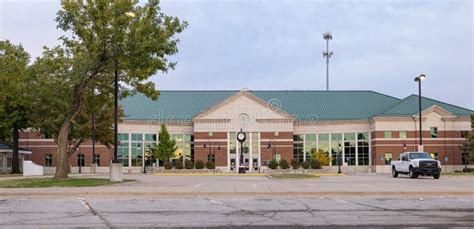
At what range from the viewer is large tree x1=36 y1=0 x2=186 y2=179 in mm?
28828

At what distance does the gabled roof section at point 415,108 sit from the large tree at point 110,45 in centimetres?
5961

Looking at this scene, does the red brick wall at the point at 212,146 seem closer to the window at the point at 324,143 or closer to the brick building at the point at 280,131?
the brick building at the point at 280,131

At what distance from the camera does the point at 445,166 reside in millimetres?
83312

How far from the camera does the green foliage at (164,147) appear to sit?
8262 centimetres

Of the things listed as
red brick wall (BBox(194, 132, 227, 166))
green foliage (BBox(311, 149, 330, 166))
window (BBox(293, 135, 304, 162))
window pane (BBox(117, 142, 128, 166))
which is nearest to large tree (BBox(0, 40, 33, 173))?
window pane (BBox(117, 142, 128, 166))

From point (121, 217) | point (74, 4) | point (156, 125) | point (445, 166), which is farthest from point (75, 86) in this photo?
point (445, 166)

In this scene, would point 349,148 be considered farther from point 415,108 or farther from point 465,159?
point 465,159

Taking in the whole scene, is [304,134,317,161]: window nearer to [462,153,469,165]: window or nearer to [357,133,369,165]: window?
[357,133,369,165]: window

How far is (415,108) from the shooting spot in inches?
3366

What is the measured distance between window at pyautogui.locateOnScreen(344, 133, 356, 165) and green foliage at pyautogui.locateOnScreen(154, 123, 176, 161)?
26960 millimetres

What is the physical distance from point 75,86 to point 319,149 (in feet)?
205

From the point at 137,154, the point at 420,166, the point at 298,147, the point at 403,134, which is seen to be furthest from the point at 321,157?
the point at 420,166

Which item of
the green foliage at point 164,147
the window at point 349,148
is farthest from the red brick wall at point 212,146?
the window at point 349,148

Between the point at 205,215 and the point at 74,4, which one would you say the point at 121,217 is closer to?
the point at 205,215
